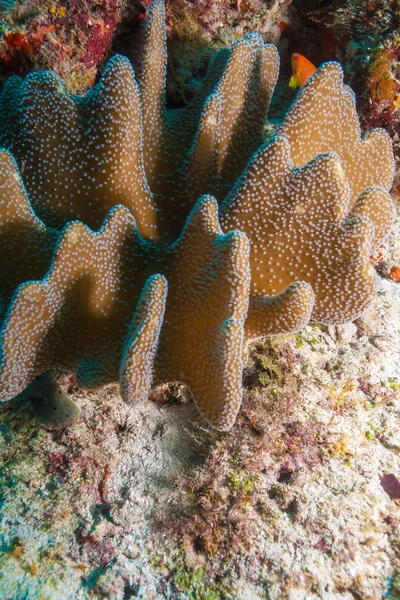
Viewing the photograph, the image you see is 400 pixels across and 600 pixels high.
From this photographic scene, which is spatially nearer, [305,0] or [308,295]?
[308,295]

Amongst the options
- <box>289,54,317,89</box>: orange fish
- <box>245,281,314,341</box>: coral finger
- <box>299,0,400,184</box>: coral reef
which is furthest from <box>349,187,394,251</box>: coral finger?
<box>289,54,317,89</box>: orange fish

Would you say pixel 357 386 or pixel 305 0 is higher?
pixel 305 0

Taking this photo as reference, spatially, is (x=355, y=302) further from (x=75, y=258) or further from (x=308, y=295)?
(x=75, y=258)

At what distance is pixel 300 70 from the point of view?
3.80 meters

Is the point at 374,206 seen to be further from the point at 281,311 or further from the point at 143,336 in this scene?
the point at 143,336

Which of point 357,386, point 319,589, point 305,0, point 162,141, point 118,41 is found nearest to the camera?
point 319,589

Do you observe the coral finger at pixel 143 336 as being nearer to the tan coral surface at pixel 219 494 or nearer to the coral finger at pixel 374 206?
the tan coral surface at pixel 219 494

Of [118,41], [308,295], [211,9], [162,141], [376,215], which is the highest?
[211,9]

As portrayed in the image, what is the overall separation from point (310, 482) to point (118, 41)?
130 inches

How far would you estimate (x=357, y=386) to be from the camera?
2570 mm

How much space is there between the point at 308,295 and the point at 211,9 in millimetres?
2831

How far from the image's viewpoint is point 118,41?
2.82m

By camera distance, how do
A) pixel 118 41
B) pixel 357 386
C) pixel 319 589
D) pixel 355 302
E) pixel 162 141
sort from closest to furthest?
pixel 319 589
pixel 355 302
pixel 162 141
pixel 357 386
pixel 118 41

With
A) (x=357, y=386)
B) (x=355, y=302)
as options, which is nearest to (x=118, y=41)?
(x=355, y=302)
